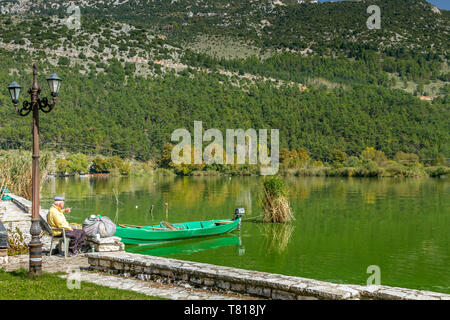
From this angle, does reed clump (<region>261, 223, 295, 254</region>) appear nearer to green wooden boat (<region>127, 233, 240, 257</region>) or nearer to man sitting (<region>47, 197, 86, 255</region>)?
green wooden boat (<region>127, 233, 240, 257</region>)

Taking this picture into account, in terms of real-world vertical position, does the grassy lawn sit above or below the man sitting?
below

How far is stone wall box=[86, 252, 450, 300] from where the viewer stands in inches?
210

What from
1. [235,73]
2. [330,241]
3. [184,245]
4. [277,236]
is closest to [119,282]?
[184,245]

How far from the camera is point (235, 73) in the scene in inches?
4589

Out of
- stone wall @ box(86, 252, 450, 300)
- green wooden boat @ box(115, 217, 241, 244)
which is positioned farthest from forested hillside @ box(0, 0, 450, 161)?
stone wall @ box(86, 252, 450, 300)

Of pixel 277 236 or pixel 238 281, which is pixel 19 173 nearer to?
pixel 277 236

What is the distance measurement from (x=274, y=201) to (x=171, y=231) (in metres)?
5.22

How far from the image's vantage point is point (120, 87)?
9800 centimetres

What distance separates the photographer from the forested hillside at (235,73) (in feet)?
276

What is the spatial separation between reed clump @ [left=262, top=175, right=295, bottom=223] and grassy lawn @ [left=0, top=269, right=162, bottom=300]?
11281 millimetres

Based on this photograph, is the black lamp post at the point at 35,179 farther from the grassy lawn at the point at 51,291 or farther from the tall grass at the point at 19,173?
the tall grass at the point at 19,173

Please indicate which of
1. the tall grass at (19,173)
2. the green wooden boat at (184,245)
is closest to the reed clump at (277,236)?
the green wooden boat at (184,245)
